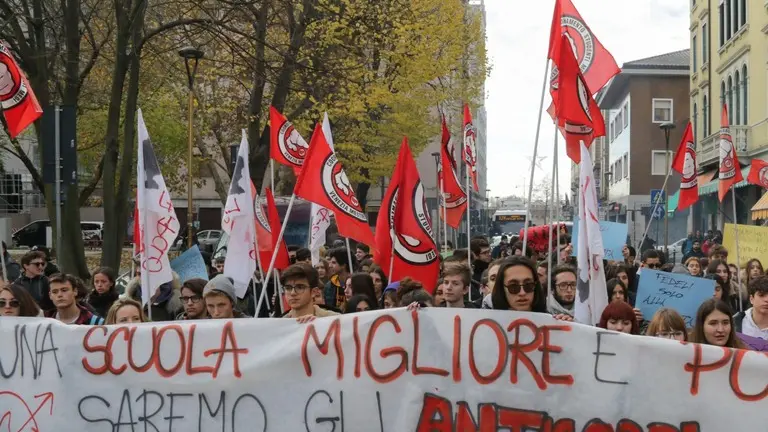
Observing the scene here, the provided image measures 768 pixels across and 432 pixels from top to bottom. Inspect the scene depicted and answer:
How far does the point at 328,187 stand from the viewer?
7.79 metres

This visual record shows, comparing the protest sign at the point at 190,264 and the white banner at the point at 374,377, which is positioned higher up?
the protest sign at the point at 190,264

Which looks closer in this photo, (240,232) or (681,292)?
(681,292)

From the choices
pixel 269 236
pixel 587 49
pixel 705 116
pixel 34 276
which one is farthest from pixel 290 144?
pixel 705 116

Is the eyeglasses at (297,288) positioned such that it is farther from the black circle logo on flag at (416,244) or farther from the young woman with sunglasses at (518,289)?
the black circle logo on flag at (416,244)

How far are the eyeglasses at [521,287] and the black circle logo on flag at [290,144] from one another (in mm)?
6126

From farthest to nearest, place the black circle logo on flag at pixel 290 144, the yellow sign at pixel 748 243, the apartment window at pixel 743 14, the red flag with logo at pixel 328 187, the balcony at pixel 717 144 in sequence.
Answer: the apartment window at pixel 743 14, the balcony at pixel 717 144, the yellow sign at pixel 748 243, the black circle logo on flag at pixel 290 144, the red flag with logo at pixel 328 187

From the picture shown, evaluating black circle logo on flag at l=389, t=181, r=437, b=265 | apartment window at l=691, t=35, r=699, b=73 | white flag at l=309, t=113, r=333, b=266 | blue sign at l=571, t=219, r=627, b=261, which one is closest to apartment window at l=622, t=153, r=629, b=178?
apartment window at l=691, t=35, r=699, b=73

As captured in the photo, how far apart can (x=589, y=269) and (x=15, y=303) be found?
3.69 m

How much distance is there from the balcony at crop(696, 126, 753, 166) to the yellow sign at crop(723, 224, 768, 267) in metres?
22.6

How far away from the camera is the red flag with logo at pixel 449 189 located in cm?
1159

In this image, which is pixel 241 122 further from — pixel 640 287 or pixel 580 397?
pixel 580 397

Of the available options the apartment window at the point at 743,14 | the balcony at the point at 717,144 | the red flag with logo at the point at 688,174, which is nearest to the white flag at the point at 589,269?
the red flag with logo at the point at 688,174

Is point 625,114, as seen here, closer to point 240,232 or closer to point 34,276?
point 34,276

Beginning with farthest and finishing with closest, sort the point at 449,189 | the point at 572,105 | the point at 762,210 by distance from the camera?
the point at 762,210, the point at 449,189, the point at 572,105
